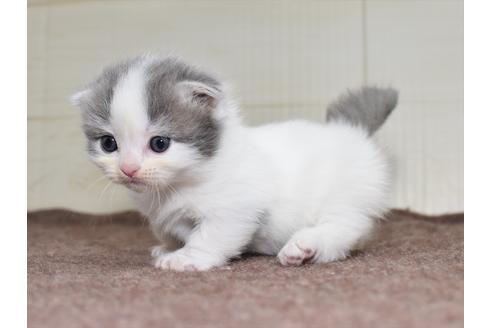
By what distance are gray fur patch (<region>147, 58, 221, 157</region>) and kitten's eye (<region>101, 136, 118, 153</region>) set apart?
0.49 feet

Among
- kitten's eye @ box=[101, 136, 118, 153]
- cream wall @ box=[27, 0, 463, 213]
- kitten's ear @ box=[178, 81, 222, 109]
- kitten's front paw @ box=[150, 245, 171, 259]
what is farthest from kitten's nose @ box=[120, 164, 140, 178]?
cream wall @ box=[27, 0, 463, 213]

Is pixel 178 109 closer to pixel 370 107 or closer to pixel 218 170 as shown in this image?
pixel 218 170

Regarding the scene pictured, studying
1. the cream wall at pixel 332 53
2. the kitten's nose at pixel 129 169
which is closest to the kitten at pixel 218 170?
the kitten's nose at pixel 129 169

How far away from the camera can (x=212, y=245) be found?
1693 mm

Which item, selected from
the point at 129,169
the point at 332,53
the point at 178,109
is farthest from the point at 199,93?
the point at 332,53

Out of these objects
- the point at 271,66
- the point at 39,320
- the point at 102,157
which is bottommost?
the point at 39,320

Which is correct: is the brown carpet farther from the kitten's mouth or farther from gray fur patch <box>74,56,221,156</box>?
gray fur patch <box>74,56,221,156</box>

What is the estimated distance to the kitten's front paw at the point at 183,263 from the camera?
1.63 m

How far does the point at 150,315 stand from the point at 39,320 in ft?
0.66

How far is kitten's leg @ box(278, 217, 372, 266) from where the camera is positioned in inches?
66.0

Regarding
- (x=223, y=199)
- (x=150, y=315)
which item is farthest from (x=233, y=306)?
(x=223, y=199)

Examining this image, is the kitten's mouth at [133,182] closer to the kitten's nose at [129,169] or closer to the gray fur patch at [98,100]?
the kitten's nose at [129,169]

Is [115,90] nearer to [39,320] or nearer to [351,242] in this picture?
[39,320]

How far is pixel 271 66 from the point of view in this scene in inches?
103
